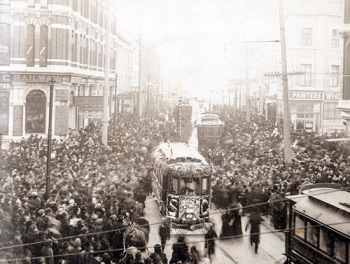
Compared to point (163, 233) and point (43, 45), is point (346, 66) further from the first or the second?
point (43, 45)

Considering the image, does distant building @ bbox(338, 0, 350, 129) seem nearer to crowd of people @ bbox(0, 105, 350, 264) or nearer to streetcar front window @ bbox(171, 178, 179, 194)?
crowd of people @ bbox(0, 105, 350, 264)

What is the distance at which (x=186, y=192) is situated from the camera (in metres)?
11.9

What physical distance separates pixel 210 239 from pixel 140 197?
4.24 m

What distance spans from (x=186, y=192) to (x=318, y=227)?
471 cm

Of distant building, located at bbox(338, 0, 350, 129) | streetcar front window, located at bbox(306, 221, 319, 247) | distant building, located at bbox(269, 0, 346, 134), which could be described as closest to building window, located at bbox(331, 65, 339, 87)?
distant building, located at bbox(269, 0, 346, 134)

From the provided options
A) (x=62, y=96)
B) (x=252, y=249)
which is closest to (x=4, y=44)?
(x=62, y=96)

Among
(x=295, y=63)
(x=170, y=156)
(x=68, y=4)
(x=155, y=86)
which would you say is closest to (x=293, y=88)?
(x=295, y=63)

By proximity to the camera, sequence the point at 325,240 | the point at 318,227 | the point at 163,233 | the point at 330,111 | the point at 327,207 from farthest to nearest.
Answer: the point at 330,111, the point at 163,233, the point at 327,207, the point at 318,227, the point at 325,240

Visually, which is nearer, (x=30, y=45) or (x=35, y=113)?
(x=35, y=113)

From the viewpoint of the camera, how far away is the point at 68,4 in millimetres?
14469

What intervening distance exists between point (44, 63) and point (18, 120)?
231 cm

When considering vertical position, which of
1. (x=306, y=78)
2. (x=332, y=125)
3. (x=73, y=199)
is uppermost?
(x=306, y=78)

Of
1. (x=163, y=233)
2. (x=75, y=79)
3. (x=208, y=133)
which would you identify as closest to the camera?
(x=163, y=233)

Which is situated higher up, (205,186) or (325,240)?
(205,186)
